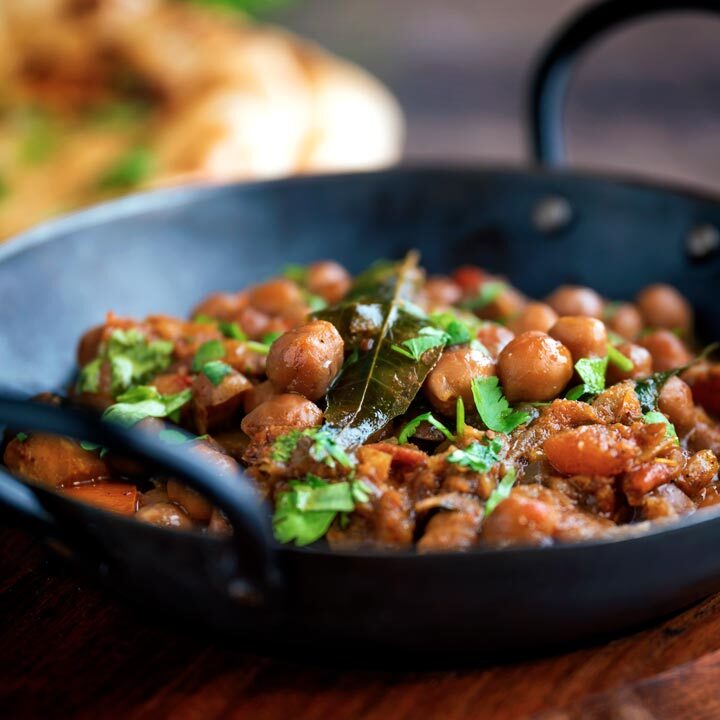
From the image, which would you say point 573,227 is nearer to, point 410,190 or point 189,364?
point 410,190

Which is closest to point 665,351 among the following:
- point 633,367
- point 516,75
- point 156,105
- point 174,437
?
point 633,367

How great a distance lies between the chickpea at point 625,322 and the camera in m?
2.53

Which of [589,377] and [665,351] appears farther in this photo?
[665,351]

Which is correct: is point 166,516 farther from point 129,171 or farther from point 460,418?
point 129,171

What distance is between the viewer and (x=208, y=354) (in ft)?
6.82

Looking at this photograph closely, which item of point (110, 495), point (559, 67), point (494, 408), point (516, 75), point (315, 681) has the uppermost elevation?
point (516, 75)

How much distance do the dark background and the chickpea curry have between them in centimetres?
390

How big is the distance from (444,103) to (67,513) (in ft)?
18.6

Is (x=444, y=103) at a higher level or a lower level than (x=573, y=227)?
higher

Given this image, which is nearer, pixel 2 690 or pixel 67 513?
pixel 67 513

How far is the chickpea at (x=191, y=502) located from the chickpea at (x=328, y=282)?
834 millimetres

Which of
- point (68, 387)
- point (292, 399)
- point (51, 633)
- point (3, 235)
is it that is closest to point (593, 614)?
point (292, 399)

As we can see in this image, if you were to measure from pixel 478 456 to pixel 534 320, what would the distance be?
0.60m

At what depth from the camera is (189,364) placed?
84.2 inches
